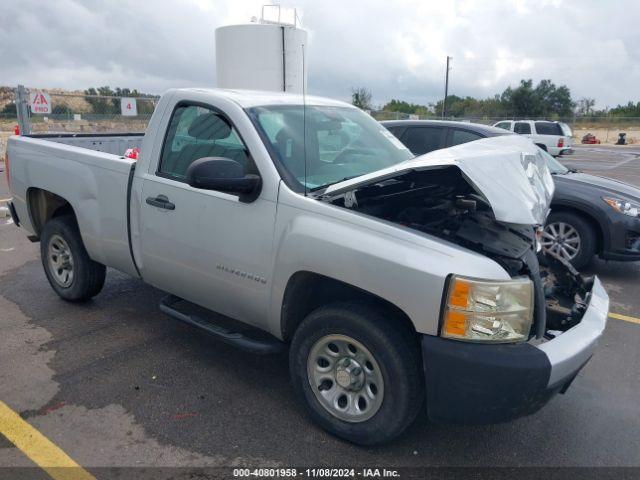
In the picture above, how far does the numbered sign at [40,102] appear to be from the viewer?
50.6ft

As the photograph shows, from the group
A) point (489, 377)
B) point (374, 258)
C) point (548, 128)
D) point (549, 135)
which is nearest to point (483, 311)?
point (489, 377)

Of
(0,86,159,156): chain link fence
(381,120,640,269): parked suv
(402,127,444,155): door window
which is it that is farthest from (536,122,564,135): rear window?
(381,120,640,269): parked suv

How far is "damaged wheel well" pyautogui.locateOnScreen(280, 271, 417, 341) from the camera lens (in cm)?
304

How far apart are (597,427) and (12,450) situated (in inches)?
132

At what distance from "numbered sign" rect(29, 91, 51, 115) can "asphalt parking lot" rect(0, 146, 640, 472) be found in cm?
1248

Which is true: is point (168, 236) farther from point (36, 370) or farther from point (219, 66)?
point (219, 66)

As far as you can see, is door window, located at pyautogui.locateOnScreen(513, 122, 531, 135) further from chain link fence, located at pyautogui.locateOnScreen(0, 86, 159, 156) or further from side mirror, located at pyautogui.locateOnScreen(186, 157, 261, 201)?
side mirror, located at pyautogui.locateOnScreen(186, 157, 261, 201)

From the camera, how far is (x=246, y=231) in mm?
3395

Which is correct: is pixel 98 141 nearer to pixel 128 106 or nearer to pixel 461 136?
pixel 461 136

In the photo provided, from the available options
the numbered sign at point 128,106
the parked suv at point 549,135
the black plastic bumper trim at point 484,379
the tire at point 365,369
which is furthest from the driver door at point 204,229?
the parked suv at point 549,135

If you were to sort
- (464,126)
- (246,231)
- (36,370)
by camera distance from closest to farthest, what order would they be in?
(246,231), (36,370), (464,126)

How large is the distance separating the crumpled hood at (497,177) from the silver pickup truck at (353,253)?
1cm

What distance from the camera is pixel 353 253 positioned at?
9.50 feet

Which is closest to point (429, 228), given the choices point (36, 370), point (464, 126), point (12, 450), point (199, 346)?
point (199, 346)
